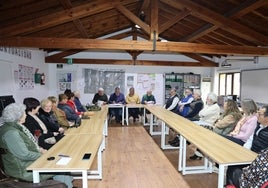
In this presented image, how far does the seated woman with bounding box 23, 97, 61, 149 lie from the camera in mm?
2984

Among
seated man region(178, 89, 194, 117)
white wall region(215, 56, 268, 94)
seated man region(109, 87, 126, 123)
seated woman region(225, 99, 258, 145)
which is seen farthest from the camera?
seated man region(109, 87, 126, 123)

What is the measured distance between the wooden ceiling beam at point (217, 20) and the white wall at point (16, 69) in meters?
3.73

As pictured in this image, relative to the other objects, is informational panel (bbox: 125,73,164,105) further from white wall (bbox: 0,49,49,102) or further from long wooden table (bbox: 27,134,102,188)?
long wooden table (bbox: 27,134,102,188)

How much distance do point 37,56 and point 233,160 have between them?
6.67m

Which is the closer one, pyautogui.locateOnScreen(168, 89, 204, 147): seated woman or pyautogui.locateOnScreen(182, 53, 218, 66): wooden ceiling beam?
pyautogui.locateOnScreen(168, 89, 204, 147): seated woman

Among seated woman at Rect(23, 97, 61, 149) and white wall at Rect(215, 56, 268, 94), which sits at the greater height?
white wall at Rect(215, 56, 268, 94)

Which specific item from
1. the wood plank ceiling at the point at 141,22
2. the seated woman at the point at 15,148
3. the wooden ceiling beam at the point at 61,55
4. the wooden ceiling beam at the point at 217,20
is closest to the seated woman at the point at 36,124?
the seated woman at the point at 15,148

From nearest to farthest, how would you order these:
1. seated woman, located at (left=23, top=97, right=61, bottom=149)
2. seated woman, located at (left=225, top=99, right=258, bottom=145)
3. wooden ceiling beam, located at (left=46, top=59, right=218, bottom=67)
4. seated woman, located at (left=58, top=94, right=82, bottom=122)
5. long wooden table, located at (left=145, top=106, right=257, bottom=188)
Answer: long wooden table, located at (left=145, top=106, right=257, bottom=188), seated woman, located at (left=23, top=97, right=61, bottom=149), seated woman, located at (left=225, top=99, right=258, bottom=145), seated woman, located at (left=58, top=94, right=82, bottom=122), wooden ceiling beam, located at (left=46, top=59, right=218, bottom=67)

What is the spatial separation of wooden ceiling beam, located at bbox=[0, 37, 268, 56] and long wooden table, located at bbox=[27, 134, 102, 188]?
8.03 ft

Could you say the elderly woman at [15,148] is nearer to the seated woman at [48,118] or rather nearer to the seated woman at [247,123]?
the seated woman at [48,118]

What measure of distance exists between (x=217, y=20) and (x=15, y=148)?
4680 millimetres

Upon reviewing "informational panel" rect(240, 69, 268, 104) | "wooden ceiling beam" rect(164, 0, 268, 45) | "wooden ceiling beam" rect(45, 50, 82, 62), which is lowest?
"informational panel" rect(240, 69, 268, 104)

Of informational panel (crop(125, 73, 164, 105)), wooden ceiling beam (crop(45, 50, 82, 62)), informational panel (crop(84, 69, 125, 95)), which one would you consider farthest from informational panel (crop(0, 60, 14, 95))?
informational panel (crop(125, 73, 164, 105))

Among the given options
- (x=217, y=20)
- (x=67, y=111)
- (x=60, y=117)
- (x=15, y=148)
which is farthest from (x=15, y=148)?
(x=217, y=20)
